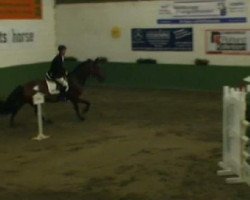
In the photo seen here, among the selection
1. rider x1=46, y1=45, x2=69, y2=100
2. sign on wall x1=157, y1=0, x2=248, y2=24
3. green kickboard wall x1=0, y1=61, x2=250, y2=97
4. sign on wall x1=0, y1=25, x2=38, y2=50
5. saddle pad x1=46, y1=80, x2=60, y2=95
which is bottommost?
green kickboard wall x1=0, y1=61, x2=250, y2=97

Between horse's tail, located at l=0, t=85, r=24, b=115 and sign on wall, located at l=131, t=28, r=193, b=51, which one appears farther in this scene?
sign on wall, located at l=131, t=28, r=193, b=51

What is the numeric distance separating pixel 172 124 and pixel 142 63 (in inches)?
271

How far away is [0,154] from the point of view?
11.9 m

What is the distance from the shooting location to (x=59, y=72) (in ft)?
48.1

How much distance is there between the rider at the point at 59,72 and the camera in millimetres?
14555

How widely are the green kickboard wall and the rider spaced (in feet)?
17.2

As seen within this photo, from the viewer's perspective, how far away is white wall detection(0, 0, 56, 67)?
19.8m

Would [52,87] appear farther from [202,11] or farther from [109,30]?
[109,30]

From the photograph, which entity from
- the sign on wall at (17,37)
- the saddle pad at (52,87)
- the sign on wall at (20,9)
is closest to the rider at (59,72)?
the saddle pad at (52,87)

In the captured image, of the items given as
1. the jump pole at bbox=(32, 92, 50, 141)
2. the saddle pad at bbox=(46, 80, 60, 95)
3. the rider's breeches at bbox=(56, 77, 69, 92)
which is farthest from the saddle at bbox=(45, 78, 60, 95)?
the jump pole at bbox=(32, 92, 50, 141)

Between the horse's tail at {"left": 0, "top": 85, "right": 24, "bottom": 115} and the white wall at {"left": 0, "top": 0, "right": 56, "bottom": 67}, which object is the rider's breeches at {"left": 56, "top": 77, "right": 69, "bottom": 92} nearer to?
the horse's tail at {"left": 0, "top": 85, "right": 24, "bottom": 115}

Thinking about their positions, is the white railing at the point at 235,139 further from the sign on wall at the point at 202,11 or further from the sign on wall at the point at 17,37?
the sign on wall at the point at 17,37

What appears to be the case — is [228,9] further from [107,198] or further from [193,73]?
[107,198]

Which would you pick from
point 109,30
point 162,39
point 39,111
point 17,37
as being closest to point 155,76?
point 162,39
